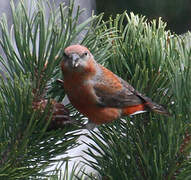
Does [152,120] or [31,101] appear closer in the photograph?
[31,101]

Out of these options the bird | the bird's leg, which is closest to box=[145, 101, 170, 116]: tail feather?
the bird

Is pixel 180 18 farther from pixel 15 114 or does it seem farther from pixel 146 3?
pixel 15 114

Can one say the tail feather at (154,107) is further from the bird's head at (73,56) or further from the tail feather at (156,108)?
the bird's head at (73,56)

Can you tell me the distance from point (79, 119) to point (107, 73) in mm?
100

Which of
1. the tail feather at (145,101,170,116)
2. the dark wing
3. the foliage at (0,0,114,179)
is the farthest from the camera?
the dark wing

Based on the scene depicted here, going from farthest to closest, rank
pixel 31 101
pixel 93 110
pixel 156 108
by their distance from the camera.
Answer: pixel 93 110
pixel 156 108
pixel 31 101

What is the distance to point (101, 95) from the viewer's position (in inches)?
26.3

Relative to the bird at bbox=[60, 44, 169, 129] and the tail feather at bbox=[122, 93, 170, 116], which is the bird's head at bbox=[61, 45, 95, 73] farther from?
the tail feather at bbox=[122, 93, 170, 116]

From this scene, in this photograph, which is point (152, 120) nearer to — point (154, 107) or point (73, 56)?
point (154, 107)

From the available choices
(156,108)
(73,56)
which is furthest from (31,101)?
(156,108)

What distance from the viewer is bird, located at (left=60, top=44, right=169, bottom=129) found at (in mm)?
583

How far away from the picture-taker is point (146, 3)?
6.06 ft

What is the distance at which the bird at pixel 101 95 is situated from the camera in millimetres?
583

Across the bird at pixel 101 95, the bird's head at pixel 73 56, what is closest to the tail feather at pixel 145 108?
the bird at pixel 101 95
